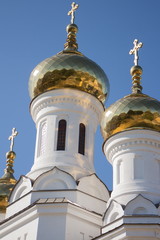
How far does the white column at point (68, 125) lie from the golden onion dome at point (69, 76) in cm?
23

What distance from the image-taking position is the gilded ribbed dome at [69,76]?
54.4ft

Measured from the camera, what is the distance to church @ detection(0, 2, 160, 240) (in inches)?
529

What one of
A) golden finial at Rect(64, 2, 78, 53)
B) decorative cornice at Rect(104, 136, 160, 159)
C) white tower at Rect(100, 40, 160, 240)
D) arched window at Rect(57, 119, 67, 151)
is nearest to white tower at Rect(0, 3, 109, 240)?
arched window at Rect(57, 119, 67, 151)

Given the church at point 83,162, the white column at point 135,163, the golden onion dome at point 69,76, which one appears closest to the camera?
the church at point 83,162

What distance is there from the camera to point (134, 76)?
16.3m

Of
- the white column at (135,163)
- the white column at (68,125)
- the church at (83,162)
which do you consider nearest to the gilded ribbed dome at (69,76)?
the church at (83,162)

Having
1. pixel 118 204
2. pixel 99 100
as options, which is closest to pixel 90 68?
pixel 99 100

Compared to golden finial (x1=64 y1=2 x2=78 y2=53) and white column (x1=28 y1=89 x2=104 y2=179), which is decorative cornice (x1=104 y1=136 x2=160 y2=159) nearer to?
white column (x1=28 y1=89 x2=104 y2=179)

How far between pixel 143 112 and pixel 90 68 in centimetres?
309

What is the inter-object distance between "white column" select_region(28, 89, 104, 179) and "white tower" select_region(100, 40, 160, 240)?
1.18 metres

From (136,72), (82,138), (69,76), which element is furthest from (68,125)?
(136,72)

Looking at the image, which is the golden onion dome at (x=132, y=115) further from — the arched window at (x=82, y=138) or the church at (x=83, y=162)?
the arched window at (x=82, y=138)

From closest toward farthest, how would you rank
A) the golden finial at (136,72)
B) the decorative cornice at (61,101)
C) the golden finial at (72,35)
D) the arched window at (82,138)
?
the golden finial at (136,72)
the arched window at (82,138)
the decorative cornice at (61,101)
the golden finial at (72,35)

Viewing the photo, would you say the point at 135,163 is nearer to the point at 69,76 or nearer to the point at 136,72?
the point at 136,72
